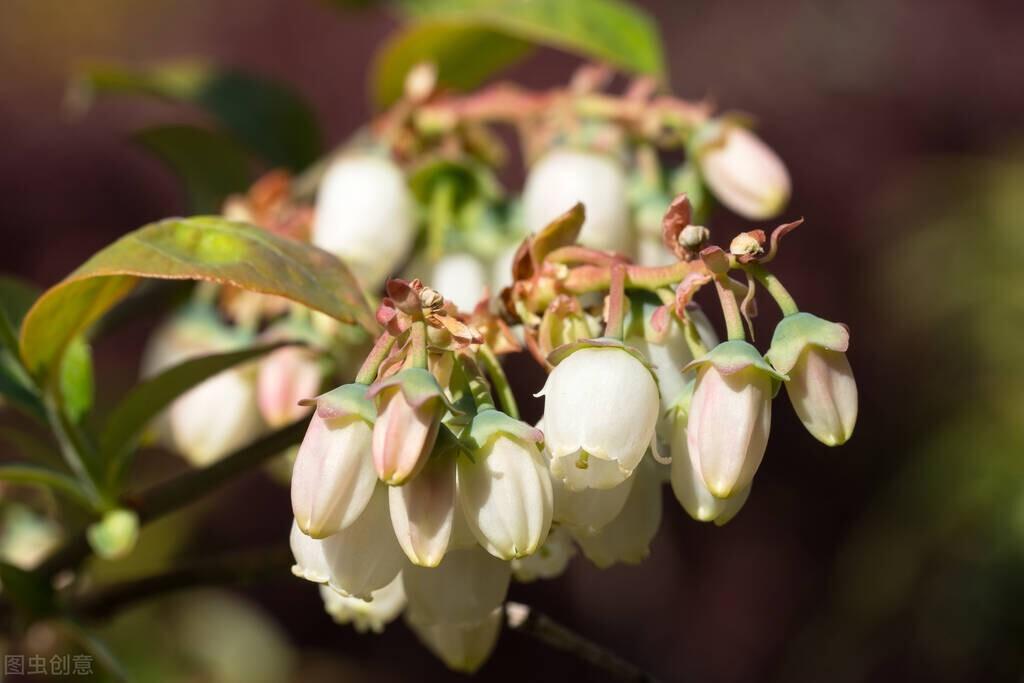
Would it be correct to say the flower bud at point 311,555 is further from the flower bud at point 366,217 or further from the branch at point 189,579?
the flower bud at point 366,217

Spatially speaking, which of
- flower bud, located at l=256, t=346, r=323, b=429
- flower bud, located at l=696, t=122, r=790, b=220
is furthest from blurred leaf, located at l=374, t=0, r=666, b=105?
flower bud, located at l=256, t=346, r=323, b=429

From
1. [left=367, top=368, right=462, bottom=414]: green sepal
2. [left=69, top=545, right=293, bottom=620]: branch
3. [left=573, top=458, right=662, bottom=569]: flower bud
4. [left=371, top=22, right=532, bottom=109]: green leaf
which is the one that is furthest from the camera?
[left=371, top=22, right=532, bottom=109]: green leaf

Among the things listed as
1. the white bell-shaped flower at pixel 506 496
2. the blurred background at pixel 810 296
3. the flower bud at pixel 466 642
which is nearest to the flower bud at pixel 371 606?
the flower bud at pixel 466 642

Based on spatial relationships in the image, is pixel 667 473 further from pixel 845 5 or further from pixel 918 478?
pixel 845 5

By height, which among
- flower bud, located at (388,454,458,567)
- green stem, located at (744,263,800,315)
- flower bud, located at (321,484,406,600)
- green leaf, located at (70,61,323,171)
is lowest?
green leaf, located at (70,61,323,171)

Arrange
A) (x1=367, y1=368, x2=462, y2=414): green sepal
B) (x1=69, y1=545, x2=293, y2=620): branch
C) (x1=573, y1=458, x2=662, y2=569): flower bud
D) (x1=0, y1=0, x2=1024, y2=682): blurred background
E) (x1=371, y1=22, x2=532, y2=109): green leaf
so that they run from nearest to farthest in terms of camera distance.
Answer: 1. (x1=367, y1=368, x2=462, y2=414): green sepal
2. (x1=573, y1=458, x2=662, y2=569): flower bud
3. (x1=69, y1=545, x2=293, y2=620): branch
4. (x1=371, y1=22, x2=532, y2=109): green leaf
5. (x1=0, y1=0, x2=1024, y2=682): blurred background

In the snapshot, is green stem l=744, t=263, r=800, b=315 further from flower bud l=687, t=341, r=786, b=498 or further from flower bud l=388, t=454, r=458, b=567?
flower bud l=388, t=454, r=458, b=567

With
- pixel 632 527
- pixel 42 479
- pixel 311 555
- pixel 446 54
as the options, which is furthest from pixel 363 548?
pixel 446 54

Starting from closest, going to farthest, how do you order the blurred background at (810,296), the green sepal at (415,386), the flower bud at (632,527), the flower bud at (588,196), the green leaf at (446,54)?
the green sepal at (415,386) → the flower bud at (632,527) → the flower bud at (588,196) → the green leaf at (446,54) → the blurred background at (810,296)
